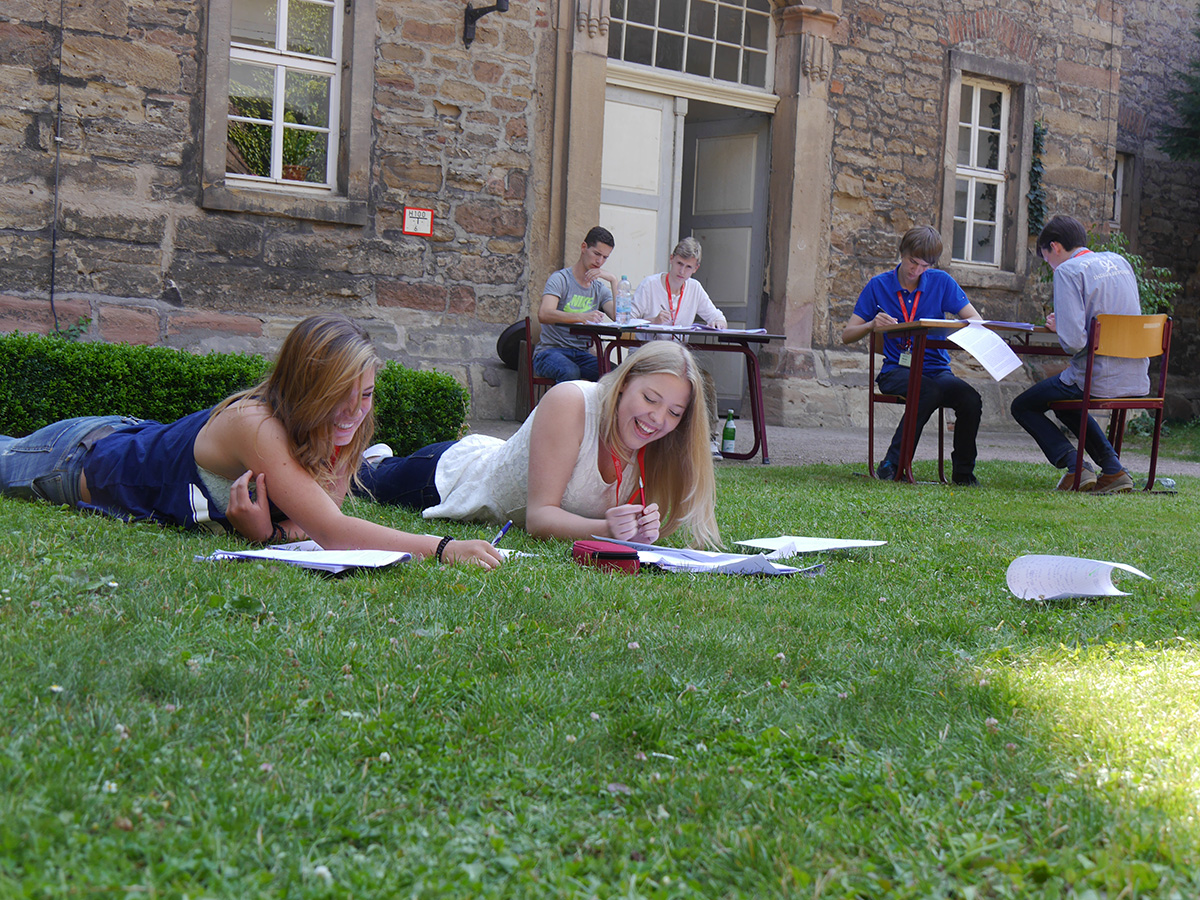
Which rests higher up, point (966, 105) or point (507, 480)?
point (966, 105)

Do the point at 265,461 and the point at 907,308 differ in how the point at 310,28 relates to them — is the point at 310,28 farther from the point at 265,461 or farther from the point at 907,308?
the point at 265,461

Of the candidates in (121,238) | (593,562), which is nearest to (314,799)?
(593,562)

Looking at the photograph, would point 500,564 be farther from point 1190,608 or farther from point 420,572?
point 1190,608

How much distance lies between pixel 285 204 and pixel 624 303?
8.16ft

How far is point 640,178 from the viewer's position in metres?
9.62

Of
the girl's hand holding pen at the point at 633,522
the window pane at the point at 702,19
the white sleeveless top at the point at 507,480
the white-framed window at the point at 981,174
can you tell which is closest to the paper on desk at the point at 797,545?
the girl's hand holding pen at the point at 633,522

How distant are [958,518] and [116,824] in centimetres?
419

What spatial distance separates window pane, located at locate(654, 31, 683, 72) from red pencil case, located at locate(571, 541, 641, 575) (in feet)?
24.6

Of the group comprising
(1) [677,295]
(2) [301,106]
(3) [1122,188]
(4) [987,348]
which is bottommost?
(4) [987,348]

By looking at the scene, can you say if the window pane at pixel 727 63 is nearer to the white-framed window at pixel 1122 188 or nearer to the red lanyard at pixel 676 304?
the red lanyard at pixel 676 304

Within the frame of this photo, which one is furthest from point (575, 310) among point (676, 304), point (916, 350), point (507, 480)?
point (507, 480)

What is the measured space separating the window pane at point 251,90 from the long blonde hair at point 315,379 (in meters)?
5.42

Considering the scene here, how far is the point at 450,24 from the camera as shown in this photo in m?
8.39

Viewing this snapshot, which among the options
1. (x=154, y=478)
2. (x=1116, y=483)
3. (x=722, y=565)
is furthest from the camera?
(x=1116, y=483)
